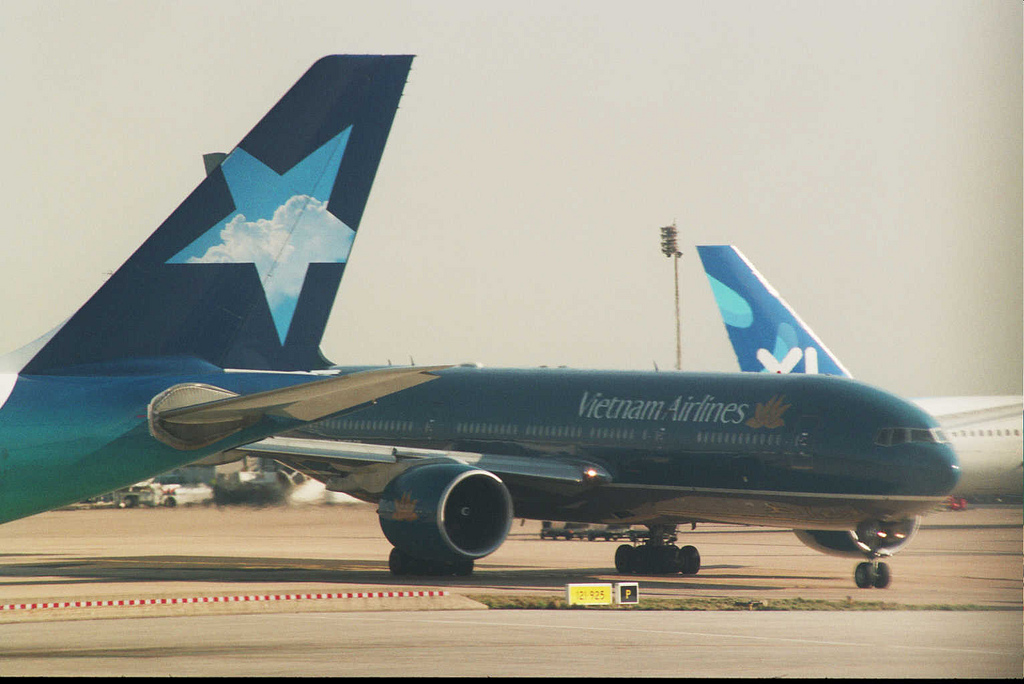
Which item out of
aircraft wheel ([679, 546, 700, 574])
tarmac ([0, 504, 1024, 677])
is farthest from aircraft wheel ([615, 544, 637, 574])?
aircraft wheel ([679, 546, 700, 574])

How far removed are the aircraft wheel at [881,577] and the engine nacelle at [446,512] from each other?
22.2 ft

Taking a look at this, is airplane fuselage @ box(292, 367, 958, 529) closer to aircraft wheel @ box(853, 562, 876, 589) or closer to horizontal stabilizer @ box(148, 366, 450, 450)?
aircraft wheel @ box(853, 562, 876, 589)

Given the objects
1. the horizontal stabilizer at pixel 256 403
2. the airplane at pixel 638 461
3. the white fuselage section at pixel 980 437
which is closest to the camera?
the horizontal stabilizer at pixel 256 403

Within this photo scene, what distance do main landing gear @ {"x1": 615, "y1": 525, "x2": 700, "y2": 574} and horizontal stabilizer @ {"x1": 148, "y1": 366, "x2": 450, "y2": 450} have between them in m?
17.7

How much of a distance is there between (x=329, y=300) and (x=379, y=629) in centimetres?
540

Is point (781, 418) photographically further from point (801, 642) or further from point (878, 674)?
point (878, 674)

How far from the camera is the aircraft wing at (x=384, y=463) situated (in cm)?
2945

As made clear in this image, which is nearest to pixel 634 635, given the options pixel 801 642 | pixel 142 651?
pixel 801 642

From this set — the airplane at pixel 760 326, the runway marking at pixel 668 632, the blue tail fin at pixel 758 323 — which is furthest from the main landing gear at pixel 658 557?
the runway marking at pixel 668 632

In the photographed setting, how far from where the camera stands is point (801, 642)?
725 inches

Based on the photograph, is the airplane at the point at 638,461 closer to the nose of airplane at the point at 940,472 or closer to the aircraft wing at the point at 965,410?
the nose of airplane at the point at 940,472

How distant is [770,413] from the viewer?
2867 cm

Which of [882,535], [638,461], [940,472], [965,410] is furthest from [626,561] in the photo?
[965,410]

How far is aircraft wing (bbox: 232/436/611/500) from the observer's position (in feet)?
96.6
